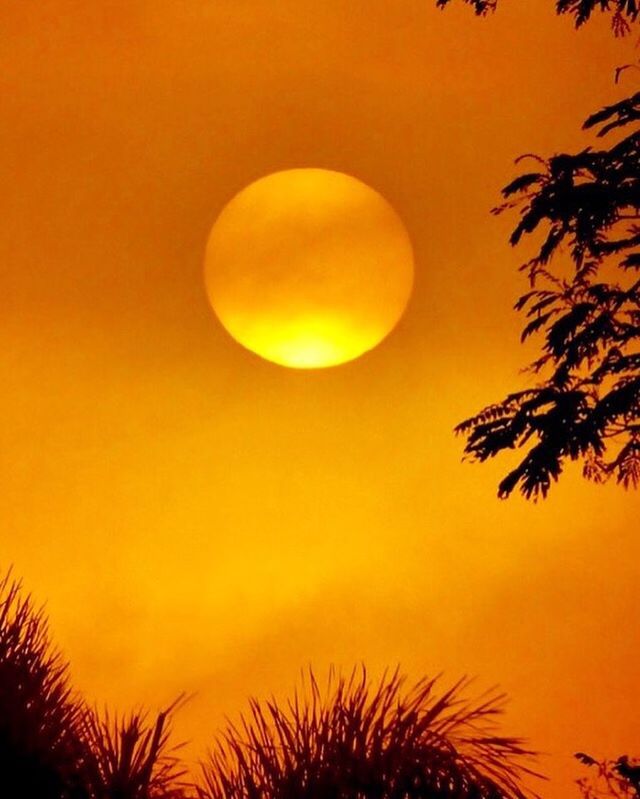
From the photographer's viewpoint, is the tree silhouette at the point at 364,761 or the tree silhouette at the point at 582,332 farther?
the tree silhouette at the point at 364,761

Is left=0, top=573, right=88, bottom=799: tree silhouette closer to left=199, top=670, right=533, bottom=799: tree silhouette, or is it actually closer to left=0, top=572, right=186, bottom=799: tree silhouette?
left=0, top=572, right=186, bottom=799: tree silhouette

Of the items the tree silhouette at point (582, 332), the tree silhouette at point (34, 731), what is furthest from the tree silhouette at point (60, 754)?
the tree silhouette at point (582, 332)

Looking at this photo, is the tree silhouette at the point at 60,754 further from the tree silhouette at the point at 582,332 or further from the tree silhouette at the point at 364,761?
the tree silhouette at the point at 582,332

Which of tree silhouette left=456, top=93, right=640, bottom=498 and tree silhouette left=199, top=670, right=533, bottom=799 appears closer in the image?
tree silhouette left=456, top=93, right=640, bottom=498

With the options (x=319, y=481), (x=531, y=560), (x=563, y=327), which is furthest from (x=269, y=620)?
(x=563, y=327)

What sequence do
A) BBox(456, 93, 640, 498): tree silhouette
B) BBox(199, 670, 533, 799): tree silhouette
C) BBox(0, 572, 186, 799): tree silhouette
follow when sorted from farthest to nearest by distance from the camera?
BBox(0, 572, 186, 799): tree silhouette, BBox(199, 670, 533, 799): tree silhouette, BBox(456, 93, 640, 498): tree silhouette

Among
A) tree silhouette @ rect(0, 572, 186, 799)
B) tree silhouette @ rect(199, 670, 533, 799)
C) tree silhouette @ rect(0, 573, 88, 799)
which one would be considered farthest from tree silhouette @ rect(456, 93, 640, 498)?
tree silhouette @ rect(0, 573, 88, 799)

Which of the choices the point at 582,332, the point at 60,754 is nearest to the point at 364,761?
the point at 60,754

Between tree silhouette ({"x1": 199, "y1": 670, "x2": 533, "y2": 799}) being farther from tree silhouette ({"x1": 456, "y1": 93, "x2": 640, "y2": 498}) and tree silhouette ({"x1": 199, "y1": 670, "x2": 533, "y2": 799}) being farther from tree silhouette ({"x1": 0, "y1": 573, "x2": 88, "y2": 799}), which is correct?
tree silhouette ({"x1": 456, "y1": 93, "x2": 640, "y2": 498})

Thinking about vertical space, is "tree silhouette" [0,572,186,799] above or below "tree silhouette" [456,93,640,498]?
below

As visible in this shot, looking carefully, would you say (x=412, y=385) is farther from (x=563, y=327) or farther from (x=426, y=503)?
(x=563, y=327)

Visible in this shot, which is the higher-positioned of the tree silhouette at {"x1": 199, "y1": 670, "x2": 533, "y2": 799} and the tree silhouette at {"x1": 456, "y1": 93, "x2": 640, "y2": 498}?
the tree silhouette at {"x1": 456, "y1": 93, "x2": 640, "y2": 498}

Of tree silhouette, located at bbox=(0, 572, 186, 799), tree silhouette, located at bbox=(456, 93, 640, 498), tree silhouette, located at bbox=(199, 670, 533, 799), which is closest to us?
tree silhouette, located at bbox=(456, 93, 640, 498)

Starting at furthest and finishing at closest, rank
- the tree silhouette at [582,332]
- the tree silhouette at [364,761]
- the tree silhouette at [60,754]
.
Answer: the tree silhouette at [60,754]
the tree silhouette at [364,761]
the tree silhouette at [582,332]
